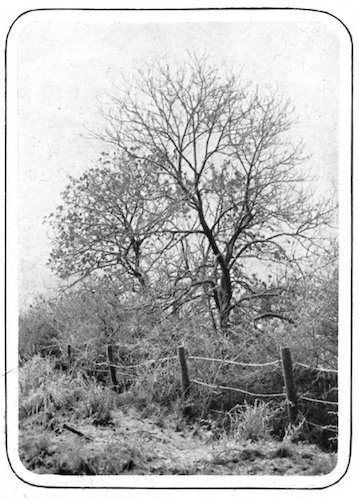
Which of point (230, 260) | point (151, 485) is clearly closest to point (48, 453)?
point (151, 485)

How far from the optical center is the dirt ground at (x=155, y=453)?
4.63m

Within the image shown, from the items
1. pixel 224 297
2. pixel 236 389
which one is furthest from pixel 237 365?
pixel 224 297

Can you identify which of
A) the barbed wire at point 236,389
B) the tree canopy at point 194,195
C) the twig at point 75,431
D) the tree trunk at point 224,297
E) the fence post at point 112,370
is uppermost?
the tree canopy at point 194,195

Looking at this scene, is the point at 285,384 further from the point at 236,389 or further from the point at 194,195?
the point at 194,195

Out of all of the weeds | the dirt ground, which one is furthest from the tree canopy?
the dirt ground

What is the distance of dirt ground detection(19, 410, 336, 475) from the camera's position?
182 inches

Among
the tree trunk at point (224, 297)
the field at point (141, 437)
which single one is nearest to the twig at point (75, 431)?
the field at point (141, 437)

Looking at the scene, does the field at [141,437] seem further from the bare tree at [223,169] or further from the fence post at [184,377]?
the bare tree at [223,169]

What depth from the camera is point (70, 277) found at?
16.6 ft

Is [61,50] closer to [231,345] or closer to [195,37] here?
[195,37]

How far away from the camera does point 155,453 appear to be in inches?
184

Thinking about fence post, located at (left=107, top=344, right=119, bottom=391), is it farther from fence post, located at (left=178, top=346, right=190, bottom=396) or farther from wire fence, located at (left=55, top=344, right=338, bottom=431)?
fence post, located at (left=178, top=346, right=190, bottom=396)

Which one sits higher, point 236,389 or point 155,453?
point 236,389

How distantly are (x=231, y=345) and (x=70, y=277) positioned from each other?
1228mm
